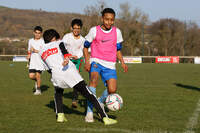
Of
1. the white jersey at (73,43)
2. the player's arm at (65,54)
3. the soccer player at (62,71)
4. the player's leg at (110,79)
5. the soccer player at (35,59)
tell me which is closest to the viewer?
the player's arm at (65,54)

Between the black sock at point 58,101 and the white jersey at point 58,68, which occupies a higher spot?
the white jersey at point 58,68

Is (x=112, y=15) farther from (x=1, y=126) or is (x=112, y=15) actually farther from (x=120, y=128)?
(x=1, y=126)

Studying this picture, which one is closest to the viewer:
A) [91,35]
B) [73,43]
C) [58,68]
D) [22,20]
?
[58,68]

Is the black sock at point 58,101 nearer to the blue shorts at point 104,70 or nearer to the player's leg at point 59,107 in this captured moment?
the player's leg at point 59,107

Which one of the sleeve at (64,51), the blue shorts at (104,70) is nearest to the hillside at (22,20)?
the blue shorts at (104,70)

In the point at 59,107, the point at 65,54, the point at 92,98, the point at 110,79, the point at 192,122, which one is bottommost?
the point at 192,122

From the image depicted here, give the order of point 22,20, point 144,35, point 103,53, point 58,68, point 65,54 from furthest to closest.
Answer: point 22,20, point 144,35, point 103,53, point 58,68, point 65,54

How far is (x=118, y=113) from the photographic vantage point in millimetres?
7145

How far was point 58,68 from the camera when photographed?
6145 millimetres

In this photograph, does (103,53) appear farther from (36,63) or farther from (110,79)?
(36,63)

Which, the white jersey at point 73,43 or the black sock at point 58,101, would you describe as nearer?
the black sock at point 58,101

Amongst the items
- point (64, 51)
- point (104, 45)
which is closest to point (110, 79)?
point (104, 45)

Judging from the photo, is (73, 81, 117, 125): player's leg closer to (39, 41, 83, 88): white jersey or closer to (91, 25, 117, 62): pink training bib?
(39, 41, 83, 88): white jersey

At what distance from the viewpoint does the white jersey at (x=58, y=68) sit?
6102 millimetres
